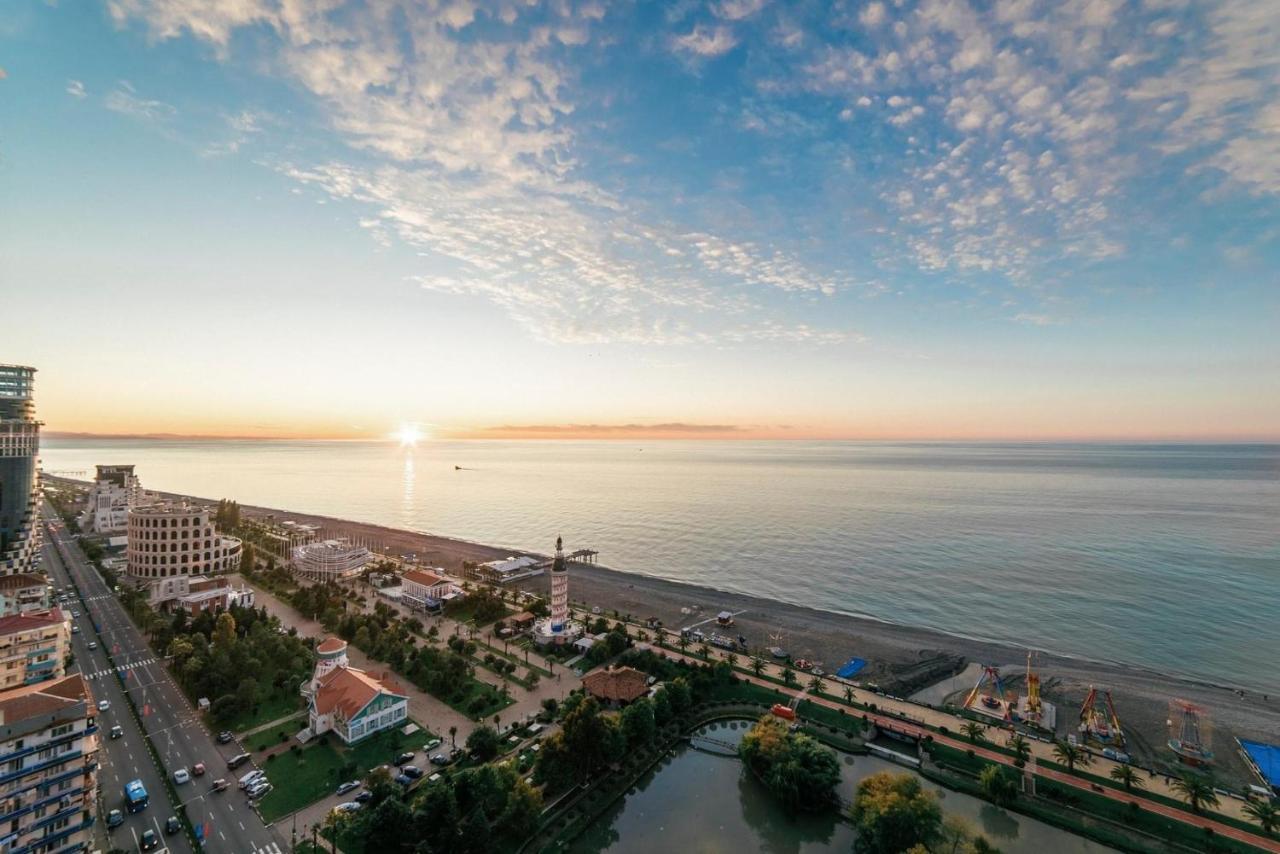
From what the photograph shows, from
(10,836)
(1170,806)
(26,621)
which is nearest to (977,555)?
(1170,806)

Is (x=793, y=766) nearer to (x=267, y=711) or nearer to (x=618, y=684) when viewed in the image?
(x=618, y=684)

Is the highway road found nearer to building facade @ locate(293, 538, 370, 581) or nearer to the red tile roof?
building facade @ locate(293, 538, 370, 581)

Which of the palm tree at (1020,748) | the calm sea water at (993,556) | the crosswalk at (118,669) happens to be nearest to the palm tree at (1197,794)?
the palm tree at (1020,748)

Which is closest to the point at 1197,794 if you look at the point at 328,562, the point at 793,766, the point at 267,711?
the point at 793,766

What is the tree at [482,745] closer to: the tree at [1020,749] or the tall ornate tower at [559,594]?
the tall ornate tower at [559,594]

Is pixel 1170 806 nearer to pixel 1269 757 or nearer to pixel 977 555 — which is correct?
pixel 1269 757

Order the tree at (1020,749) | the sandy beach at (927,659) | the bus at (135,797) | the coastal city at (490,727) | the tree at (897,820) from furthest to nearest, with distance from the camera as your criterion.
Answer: the sandy beach at (927,659), the tree at (1020,749), the bus at (135,797), the coastal city at (490,727), the tree at (897,820)
